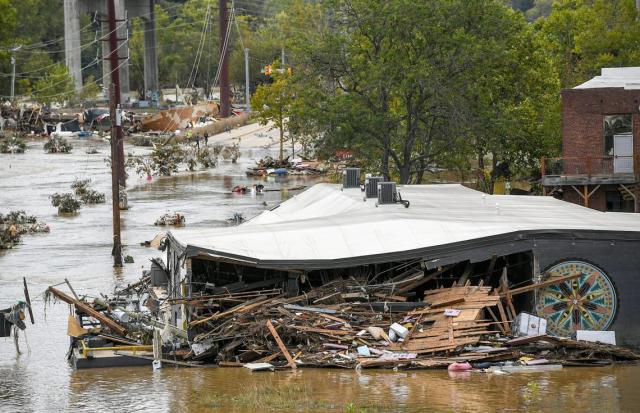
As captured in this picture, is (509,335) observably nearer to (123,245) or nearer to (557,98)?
(123,245)

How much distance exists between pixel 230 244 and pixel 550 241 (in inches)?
250

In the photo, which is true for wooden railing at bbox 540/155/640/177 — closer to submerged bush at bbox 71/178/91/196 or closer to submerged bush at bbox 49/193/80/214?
submerged bush at bbox 49/193/80/214

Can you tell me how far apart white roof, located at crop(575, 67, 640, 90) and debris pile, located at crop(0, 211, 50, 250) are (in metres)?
20.4

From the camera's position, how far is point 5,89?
109750 mm

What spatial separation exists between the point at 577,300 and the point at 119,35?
8789 centimetres

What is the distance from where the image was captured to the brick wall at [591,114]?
3769cm

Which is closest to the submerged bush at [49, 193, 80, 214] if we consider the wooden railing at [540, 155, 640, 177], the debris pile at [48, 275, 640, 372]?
the wooden railing at [540, 155, 640, 177]

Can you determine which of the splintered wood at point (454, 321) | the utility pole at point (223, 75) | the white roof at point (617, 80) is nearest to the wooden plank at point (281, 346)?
the splintered wood at point (454, 321)

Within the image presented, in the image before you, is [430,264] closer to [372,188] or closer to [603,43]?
[372,188]

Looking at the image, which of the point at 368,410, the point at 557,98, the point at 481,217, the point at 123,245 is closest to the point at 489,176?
the point at 557,98

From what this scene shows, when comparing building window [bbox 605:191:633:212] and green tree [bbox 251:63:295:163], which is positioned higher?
green tree [bbox 251:63:295:163]

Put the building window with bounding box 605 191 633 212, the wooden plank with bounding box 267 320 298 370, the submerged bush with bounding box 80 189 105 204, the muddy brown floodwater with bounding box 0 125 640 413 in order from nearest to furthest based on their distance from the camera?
the muddy brown floodwater with bounding box 0 125 640 413
the wooden plank with bounding box 267 320 298 370
the building window with bounding box 605 191 633 212
the submerged bush with bounding box 80 189 105 204

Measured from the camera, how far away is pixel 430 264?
76.7 ft

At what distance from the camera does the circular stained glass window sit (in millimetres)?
23562
